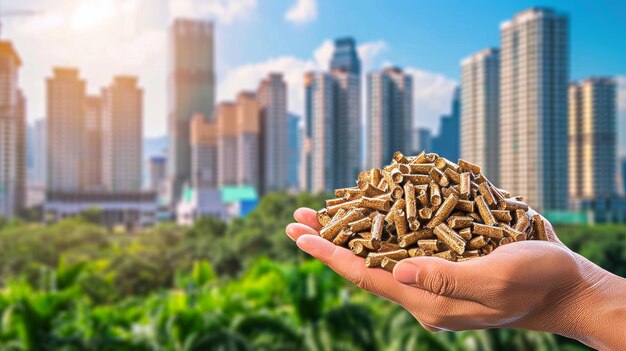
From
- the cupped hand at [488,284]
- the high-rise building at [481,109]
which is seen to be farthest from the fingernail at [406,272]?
the high-rise building at [481,109]

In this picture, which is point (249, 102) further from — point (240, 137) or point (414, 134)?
point (414, 134)

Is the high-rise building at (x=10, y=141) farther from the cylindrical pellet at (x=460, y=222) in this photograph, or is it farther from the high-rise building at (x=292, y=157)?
the cylindrical pellet at (x=460, y=222)

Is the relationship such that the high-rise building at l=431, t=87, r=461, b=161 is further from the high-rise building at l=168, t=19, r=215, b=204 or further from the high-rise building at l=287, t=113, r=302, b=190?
the high-rise building at l=168, t=19, r=215, b=204

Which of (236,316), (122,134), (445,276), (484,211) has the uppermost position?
(122,134)

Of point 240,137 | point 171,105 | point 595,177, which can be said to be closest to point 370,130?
point 240,137

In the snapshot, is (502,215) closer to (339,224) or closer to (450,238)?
(450,238)

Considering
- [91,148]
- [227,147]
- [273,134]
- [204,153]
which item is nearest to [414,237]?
[273,134]
